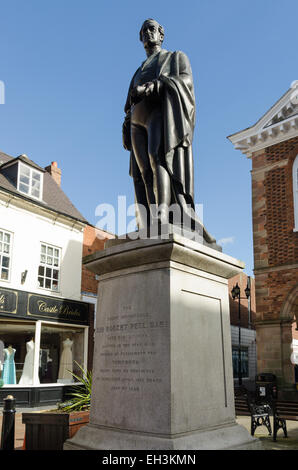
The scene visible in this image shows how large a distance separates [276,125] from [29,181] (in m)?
10.5

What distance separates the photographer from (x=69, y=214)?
20062 millimetres

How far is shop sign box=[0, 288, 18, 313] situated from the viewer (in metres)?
16.2

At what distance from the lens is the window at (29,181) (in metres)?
18.7

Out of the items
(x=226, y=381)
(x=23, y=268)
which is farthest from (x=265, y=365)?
(x=226, y=381)

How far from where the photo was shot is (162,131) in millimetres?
4727

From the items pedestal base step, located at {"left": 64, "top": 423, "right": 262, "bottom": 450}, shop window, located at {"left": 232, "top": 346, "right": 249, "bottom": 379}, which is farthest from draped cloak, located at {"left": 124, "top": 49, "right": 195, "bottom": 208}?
shop window, located at {"left": 232, "top": 346, "right": 249, "bottom": 379}

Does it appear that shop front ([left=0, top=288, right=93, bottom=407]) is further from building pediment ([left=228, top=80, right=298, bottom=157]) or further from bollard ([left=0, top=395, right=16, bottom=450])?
building pediment ([left=228, top=80, right=298, bottom=157])

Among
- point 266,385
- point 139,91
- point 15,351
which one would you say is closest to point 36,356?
point 15,351

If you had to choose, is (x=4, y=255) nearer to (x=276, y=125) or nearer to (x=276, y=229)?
(x=276, y=229)

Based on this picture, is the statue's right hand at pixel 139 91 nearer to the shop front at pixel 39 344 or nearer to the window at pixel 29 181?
the shop front at pixel 39 344

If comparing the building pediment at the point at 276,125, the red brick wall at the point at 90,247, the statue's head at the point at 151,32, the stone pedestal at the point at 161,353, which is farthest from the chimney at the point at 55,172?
the stone pedestal at the point at 161,353

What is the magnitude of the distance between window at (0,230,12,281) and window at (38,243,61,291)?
62.9 inches
